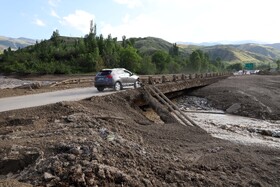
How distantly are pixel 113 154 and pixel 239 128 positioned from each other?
12.3 metres

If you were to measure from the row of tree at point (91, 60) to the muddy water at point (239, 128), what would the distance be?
48500 mm

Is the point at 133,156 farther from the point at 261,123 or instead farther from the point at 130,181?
the point at 261,123

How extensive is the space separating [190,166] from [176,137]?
352 cm

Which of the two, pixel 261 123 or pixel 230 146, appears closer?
pixel 230 146

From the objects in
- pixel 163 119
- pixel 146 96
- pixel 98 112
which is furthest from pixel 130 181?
pixel 146 96

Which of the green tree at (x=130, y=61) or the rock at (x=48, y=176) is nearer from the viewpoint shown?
the rock at (x=48, y=176)

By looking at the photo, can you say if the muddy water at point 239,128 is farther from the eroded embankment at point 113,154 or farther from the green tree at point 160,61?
the green tree at point 160,61

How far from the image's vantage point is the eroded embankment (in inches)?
281

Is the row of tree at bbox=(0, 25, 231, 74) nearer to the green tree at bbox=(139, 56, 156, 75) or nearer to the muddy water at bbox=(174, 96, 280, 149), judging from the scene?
the green tree at bbox=(139, 56, 156, 75)

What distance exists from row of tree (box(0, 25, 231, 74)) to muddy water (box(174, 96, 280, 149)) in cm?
4850

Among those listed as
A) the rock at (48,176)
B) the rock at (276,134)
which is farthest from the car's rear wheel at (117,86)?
the rock at (48,176)

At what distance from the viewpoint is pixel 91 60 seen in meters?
73.9

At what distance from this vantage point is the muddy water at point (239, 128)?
15.8 m

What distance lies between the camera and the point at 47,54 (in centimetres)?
8819
